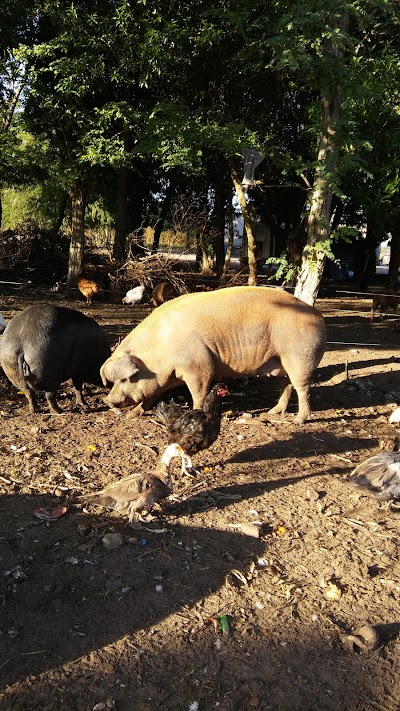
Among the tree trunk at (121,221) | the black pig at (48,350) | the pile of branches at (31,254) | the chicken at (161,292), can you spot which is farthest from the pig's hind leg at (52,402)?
the pile of branches at (31,254)

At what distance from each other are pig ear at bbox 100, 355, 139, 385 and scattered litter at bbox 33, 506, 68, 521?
74.2 inches

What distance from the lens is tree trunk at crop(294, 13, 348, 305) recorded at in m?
7.63

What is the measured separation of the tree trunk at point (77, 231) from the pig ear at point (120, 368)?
10.1m

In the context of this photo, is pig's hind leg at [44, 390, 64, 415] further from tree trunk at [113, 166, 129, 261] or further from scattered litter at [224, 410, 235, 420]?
tree trunk at [113, 166, 129, 261]

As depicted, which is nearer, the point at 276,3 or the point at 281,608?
the point at 281,608

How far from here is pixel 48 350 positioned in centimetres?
601

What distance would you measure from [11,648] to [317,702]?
1520mm

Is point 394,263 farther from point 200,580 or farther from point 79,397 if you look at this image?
point 200,580

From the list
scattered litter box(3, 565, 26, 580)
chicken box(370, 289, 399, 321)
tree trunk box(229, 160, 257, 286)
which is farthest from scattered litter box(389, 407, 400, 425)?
chicken box(370, 289, 399, 321)

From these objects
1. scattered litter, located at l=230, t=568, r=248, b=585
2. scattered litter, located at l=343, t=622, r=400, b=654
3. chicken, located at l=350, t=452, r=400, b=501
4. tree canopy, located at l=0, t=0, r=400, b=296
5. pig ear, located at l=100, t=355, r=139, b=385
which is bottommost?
scattered litter, located at l=343, t=622, r=400, b=654

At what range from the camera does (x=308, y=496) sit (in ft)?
14.8

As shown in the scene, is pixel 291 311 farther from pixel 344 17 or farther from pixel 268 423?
pixel 344 17

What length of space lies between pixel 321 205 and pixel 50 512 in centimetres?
588

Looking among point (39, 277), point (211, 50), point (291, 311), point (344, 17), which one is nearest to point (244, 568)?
point (291, 311)
